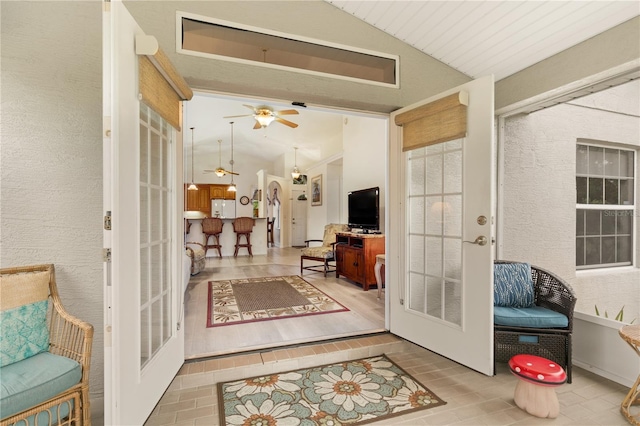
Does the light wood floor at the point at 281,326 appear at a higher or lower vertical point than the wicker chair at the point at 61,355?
lower

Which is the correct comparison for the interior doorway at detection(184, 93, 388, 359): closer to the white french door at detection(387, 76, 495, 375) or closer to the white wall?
the white wall

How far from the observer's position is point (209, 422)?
1.65 m

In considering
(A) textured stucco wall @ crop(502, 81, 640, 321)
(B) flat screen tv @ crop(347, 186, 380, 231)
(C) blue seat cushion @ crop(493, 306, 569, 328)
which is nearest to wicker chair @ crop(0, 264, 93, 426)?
(C) blue seat cushion @ crop(493, 306, 569, 328)

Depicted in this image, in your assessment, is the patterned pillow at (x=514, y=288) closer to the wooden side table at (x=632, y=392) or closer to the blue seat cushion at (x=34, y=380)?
the wooden side table at (x=632, y=392)

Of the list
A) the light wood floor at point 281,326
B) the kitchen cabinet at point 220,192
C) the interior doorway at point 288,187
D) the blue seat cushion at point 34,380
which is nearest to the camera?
the blue seat cushion at point 34,380

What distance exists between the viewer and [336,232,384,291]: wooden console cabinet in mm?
4203

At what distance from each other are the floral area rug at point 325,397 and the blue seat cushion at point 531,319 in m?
0.74

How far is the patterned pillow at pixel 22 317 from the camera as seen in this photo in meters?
1.37

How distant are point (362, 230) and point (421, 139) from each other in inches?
105

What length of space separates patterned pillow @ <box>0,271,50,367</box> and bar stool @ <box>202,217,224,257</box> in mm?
5464

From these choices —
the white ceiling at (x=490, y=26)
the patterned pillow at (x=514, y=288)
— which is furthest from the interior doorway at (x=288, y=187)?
the patterned pillow at (x=514, y=288)

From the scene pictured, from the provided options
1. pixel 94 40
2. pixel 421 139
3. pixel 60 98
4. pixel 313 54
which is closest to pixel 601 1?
pixel 421 139

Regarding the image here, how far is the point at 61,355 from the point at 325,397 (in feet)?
4.84

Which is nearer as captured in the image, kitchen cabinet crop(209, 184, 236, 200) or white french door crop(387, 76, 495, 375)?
white french door crop(387, 76, 495, 375)
